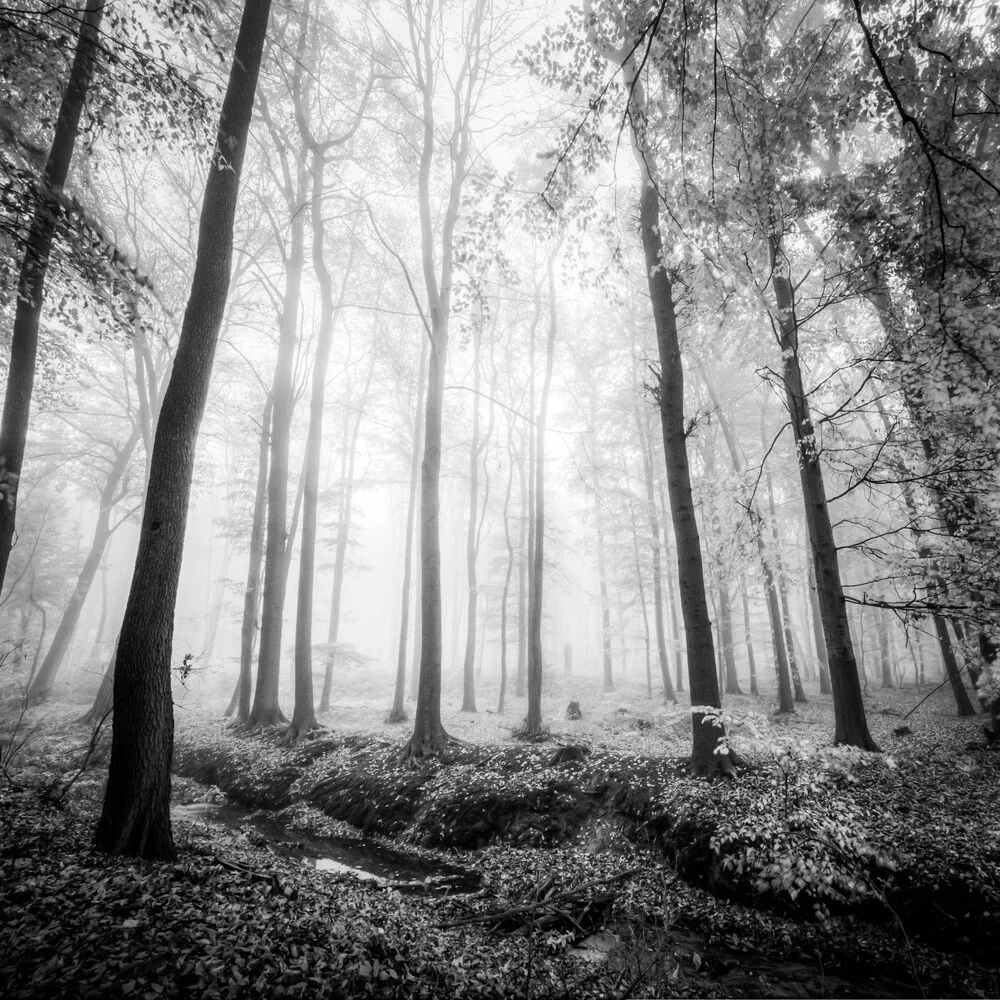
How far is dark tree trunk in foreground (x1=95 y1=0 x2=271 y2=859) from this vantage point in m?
4.20

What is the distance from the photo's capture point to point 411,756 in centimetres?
849

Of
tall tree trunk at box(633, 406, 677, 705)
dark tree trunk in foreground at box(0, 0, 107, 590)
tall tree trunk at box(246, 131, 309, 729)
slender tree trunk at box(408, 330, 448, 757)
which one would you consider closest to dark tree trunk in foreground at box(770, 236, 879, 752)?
slender tree trunk at box(408, 330, 448, 757)

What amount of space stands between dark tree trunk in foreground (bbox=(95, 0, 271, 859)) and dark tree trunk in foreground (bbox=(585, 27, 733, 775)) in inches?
202

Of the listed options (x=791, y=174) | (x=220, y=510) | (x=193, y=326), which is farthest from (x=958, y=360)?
(x=220, y=510)

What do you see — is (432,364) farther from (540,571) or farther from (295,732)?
(295,732)

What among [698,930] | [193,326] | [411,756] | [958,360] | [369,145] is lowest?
[698,930]

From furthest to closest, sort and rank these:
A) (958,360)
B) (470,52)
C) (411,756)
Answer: (470,52) < (411,756) < (958,360)

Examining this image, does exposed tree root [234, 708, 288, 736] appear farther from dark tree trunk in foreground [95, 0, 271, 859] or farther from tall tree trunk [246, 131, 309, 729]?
dark tree trunk in foreground [95, 0, 271, 859]

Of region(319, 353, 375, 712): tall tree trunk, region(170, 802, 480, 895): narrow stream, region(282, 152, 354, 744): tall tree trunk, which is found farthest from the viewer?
region(319, 353, 375, 712): tall tree trunk

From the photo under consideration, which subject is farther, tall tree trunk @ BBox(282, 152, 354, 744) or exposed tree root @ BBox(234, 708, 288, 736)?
exposed tree root @ BBox(234, 708, 288, 736)

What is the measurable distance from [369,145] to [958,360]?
551 inches

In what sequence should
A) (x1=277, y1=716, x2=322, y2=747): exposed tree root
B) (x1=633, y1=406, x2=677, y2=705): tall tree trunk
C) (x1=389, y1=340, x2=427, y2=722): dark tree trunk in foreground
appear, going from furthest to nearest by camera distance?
(x1=633, y1=406, x2=677, y2=705): tall tree trunk < (x1=389, y1=340, x2=427, y2=722): dark tree trunk in foreground < (x1=277, y1=716, x2=322, y2=747): exposed tree root

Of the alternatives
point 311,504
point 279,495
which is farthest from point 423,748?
point 279,495

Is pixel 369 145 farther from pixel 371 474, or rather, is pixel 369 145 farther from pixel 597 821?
pixel 597 821
